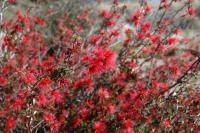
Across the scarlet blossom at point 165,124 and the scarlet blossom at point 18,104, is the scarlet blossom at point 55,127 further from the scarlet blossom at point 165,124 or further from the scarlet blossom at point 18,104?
the scarlet blossom at point 165,124

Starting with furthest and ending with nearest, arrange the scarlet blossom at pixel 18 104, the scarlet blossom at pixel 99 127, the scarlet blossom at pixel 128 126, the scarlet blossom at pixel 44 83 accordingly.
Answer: the scarlet blossom at pixel 99 127
the scarlet blossom at pixel 128 126
the scarlet blossom at pixel 18 104
the scarlet blossom at pixel 44 83

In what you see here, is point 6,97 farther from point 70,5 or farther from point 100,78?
point 70,5

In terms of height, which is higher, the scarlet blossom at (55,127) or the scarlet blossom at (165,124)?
the scarlet blossom at (55,127)

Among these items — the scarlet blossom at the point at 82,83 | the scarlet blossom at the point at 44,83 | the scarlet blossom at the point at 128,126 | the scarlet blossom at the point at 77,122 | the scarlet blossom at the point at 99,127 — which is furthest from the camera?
the scarlet blossom at the point at 82,83

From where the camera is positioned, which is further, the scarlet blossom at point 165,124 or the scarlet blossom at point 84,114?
the scarlet blossom at point 84,114

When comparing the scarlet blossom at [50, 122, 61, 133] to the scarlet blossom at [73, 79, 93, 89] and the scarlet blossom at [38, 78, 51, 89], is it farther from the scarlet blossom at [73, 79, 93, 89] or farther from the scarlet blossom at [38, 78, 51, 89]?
the scarlet blossom at [38, 78, 51, 89]

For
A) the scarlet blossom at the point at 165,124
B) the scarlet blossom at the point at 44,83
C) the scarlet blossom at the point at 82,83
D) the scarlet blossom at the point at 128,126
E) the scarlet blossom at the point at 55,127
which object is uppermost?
the scarlet blossom at the point at 82,83

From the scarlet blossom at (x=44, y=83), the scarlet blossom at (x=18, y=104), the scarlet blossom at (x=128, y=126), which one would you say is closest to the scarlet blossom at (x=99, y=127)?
the scarlet blossom at (x=128, y=126)

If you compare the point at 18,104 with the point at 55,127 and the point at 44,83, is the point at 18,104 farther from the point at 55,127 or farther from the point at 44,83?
the point at 44,83

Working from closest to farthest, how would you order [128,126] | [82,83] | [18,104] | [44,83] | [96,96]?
[44,83], [18,104], [128,126], [82,83], [96,96]

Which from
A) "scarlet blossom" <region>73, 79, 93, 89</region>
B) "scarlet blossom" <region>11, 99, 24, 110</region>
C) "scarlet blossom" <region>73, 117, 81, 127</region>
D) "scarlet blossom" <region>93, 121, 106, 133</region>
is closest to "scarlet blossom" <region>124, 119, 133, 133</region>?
"scarlet blossom" <region>93, 121, 106, 133</region>

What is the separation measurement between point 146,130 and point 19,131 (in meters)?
2.55

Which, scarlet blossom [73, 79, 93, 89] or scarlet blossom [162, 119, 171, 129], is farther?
scarlet blossom [73, 79, 93, 89]

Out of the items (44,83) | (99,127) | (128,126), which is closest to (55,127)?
(99,127)
